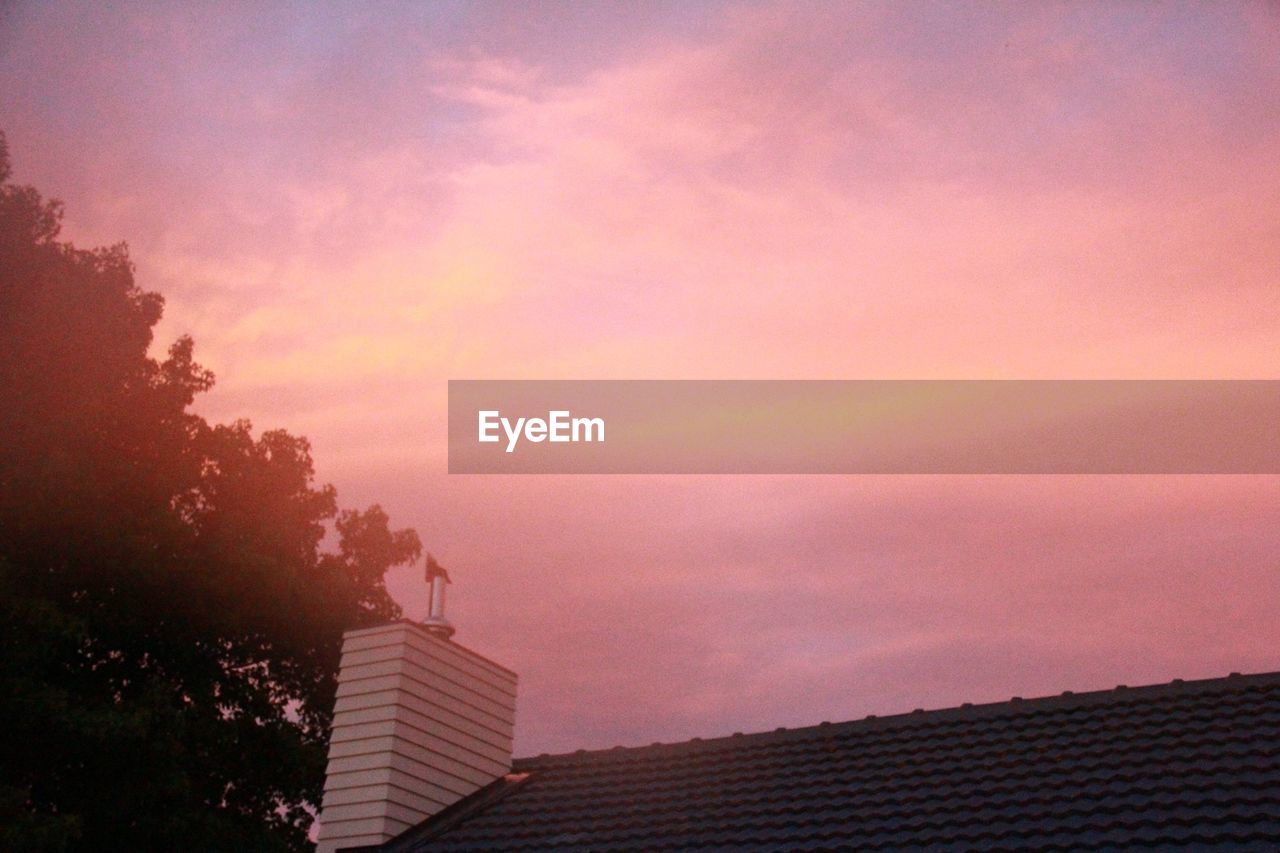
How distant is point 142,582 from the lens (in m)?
24.6

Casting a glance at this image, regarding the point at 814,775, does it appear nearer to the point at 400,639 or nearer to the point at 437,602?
the point at 400,639

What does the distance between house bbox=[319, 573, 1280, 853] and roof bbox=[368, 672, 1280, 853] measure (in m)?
0.02

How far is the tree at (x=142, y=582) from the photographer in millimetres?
23000

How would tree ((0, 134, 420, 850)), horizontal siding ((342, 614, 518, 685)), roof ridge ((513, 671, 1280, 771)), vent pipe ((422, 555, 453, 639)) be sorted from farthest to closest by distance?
1. tree ((0, 134, 420, 850))
2. vent pipe ((422, 555, 453, 639))
3. horizontal siding ((342, 614, 518, 685))
4. roof ridge ((513, 671, 1280, 771))

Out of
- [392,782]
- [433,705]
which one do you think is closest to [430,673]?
[433,705]

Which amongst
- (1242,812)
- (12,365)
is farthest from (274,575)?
(1242,812)

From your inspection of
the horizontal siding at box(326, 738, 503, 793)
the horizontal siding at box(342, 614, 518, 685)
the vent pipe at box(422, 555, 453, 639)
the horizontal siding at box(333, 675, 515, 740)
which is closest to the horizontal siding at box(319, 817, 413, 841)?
the horizontal siding at box(326, 738, 503, 793)

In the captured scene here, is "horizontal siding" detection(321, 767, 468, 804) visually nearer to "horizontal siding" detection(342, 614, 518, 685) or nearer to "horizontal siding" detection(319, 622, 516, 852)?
"horizontal siding" detection(319, 622, 516, 852)

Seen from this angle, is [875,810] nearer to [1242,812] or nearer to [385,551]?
[1242,812]

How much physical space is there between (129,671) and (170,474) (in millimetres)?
4390

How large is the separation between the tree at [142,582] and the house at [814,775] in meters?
10.4

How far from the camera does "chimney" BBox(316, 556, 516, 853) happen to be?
Answer: 13.5m

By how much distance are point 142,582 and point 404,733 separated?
13262 mm

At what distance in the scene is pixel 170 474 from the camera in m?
26.0
